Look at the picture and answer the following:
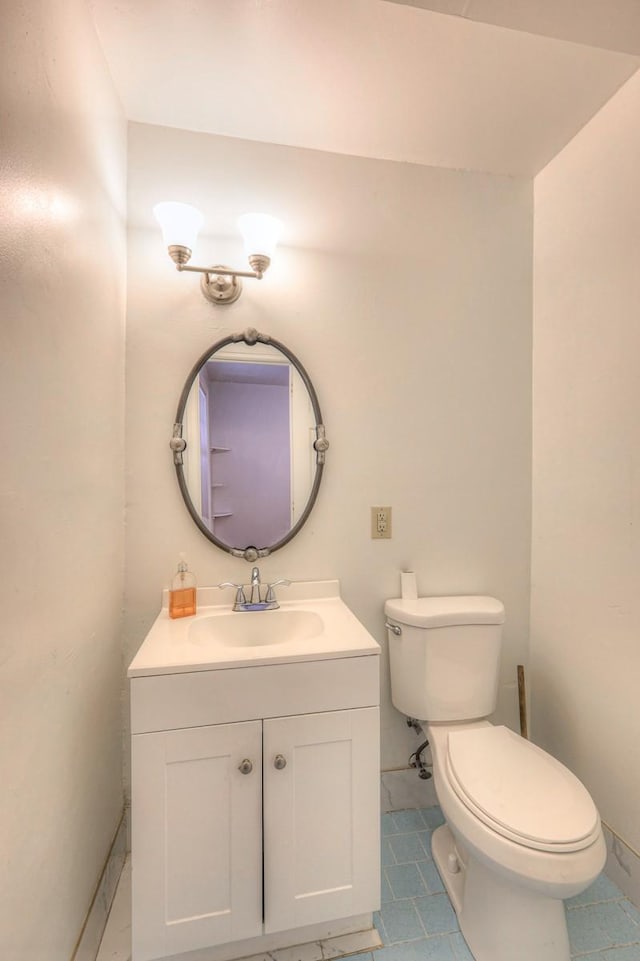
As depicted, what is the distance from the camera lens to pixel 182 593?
1358 mm

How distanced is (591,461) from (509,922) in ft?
4.16

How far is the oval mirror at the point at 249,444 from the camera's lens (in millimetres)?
1443

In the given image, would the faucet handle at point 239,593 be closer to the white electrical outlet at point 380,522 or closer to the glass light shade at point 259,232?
the white electrical outlet at point 380,522

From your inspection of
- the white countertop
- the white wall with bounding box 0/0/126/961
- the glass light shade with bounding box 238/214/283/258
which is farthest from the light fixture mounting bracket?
the white countertop

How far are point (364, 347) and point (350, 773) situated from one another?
1.30m

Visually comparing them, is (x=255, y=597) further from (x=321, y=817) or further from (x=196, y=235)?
(x=196, y=235)

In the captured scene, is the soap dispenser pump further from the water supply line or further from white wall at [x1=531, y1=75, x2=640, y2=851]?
white wall at [x1=531, y1=75, x2=640, y2=851]

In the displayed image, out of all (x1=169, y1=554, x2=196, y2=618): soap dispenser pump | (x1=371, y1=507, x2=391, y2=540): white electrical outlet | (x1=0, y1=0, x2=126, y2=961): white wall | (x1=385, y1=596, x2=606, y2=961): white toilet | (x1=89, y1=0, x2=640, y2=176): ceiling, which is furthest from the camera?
(x1=371, y1=507, x2=391, y2=540): white electrical outlet

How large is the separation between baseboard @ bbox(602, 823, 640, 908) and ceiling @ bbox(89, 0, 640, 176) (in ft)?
6.70

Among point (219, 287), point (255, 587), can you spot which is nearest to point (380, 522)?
point (255, 587)

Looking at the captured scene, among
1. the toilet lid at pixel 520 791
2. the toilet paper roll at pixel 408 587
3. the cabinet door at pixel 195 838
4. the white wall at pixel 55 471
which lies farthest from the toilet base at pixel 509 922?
the white wall at pixel 55 471

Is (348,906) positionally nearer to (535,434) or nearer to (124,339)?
(535,434)

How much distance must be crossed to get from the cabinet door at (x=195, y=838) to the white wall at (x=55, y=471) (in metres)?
0.15

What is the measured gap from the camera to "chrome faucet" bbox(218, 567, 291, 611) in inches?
55.4
